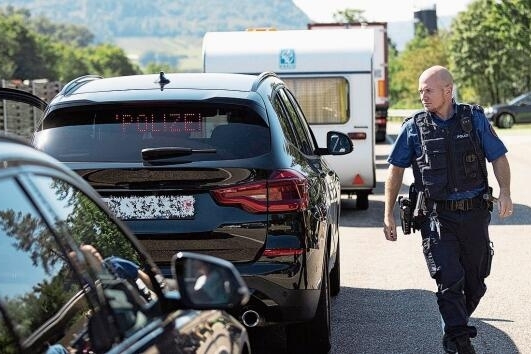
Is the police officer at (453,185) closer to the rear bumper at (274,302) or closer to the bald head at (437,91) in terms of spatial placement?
the bald head at (437,91)

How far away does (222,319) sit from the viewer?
3781 mm

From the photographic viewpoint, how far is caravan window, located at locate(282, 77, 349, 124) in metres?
17.3

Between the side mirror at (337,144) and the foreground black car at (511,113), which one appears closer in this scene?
the side mirror at (337,144)

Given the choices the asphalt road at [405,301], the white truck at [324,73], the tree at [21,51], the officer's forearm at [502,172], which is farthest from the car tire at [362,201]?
the tree at [21,51]

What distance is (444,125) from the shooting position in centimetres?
686

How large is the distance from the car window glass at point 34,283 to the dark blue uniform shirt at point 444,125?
160 inches

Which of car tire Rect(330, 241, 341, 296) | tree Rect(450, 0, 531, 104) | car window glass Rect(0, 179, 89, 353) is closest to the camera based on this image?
car window glass Rect(0, 179, 89, 353)

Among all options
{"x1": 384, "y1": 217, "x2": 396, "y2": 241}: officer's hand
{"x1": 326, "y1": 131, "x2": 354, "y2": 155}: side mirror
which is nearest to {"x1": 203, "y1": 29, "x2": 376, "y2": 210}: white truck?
{"x1": 326, "y1": 131, "x2": 354, "y2": 155}: side mirror

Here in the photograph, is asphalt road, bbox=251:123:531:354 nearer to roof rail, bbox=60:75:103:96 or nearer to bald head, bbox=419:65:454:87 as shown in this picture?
bald head, bbox=419:65:454:87

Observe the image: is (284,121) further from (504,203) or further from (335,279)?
(335,279)

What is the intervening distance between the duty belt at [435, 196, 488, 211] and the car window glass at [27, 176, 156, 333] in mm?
3445

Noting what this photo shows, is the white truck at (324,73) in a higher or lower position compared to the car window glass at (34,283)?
higher

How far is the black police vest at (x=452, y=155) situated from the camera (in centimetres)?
684

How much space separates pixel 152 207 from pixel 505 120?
4605 cm
